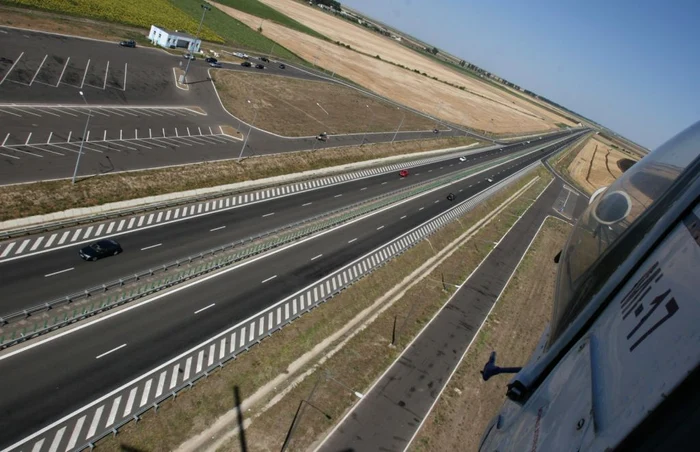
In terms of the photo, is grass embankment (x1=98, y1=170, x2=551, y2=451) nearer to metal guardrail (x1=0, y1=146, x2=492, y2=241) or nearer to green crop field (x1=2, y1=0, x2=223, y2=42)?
metal guardrail (x1=0, y1=146, x2=492, y2=241)

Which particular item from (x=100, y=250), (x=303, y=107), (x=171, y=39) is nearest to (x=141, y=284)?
(x=100, y=250)

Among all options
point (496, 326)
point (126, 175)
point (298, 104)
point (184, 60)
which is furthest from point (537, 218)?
point (184, 60)

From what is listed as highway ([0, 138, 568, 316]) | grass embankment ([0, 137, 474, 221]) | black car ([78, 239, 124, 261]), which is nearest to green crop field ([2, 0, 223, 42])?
grass embankment ([0, 137, 474, 221])

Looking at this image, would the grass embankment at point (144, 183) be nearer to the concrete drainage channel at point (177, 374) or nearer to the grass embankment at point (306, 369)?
the concrete drainage channel at point (177, 374)

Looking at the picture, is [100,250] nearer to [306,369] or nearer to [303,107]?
[306,369]

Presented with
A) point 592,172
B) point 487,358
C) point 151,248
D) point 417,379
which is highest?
point 592,172

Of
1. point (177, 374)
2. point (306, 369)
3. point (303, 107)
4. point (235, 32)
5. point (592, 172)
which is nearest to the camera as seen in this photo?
point (177, 374)
